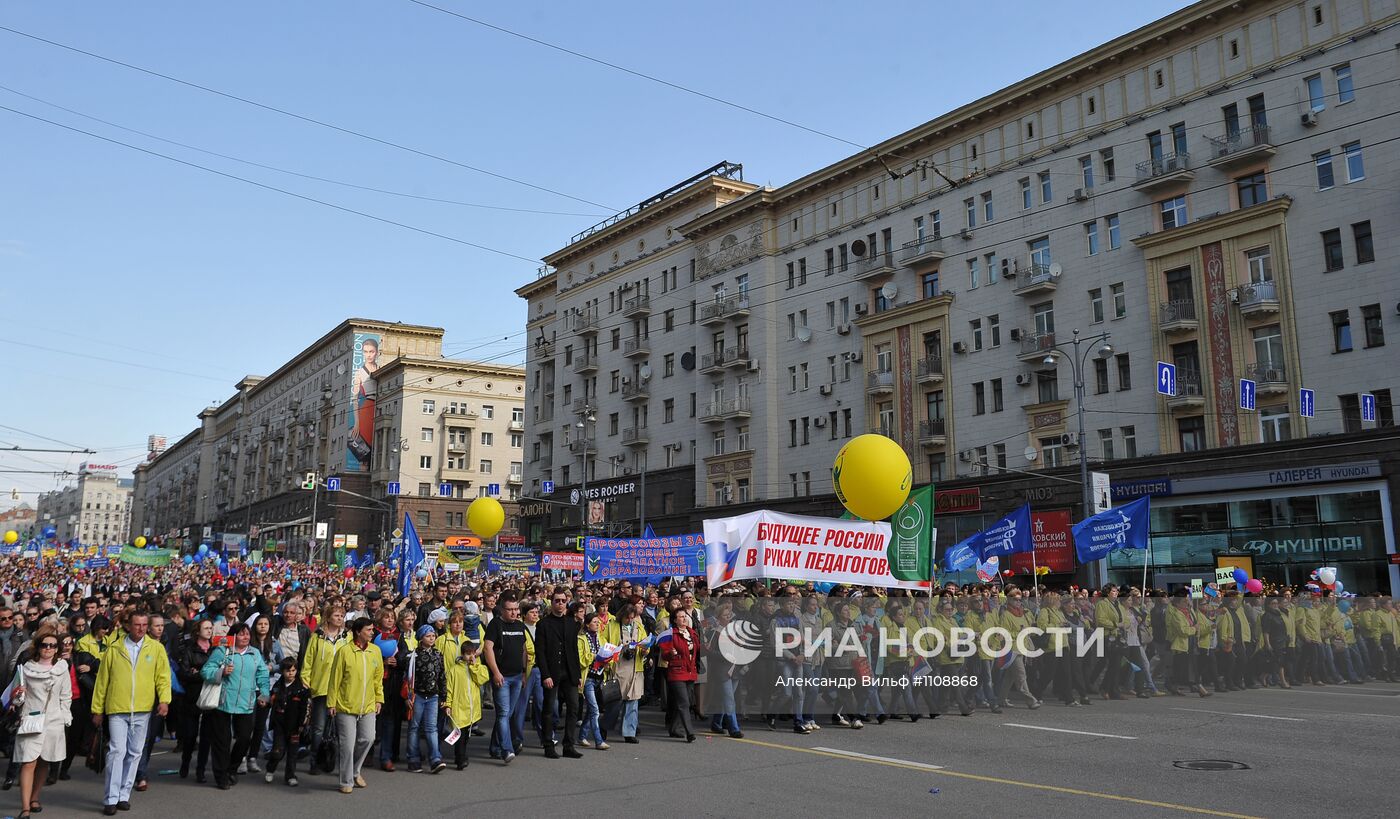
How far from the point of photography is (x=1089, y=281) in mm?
37906

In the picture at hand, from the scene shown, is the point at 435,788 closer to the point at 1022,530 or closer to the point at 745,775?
the point at 745,775

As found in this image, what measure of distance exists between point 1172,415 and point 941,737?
2513cm

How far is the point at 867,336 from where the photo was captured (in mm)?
46781

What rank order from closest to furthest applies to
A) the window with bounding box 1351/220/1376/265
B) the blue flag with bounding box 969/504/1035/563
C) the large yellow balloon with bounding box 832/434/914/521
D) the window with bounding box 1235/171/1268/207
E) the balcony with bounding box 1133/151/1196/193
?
the large yellow balloon with bounding box 832/434/914/521, the blue flag with bounding box 969/504/1035/563, the window with bounding box 1351/220/1376/265, the window with bounding box 1235/171/1268/207, the balcony with bounding box 1133/151/1196/193

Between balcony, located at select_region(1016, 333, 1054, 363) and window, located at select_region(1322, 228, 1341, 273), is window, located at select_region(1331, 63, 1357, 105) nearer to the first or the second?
window, located at select_region(1322, 228, 1341, 273)

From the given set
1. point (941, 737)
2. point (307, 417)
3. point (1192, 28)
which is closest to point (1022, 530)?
point (941, 737)

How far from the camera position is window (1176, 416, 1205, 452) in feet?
112

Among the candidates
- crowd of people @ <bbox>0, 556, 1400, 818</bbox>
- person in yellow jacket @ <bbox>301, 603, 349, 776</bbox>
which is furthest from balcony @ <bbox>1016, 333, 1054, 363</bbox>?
person in yellow jacket @ <bbox>301, 603, 349, 776</bbox>

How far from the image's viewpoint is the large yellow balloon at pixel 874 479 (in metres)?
16.6

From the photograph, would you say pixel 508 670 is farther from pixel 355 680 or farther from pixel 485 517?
pixel 485 517

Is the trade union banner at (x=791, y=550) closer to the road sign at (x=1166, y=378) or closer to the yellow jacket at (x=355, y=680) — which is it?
the yellow jacket at (x=355, y=680)

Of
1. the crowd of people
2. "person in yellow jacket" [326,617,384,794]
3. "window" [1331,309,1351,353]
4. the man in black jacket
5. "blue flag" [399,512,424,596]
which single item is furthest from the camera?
"window" [1331,309,1351,353]

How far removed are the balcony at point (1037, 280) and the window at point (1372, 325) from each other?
10.4m

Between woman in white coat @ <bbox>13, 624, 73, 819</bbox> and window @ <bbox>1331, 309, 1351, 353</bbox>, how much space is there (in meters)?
33.0
